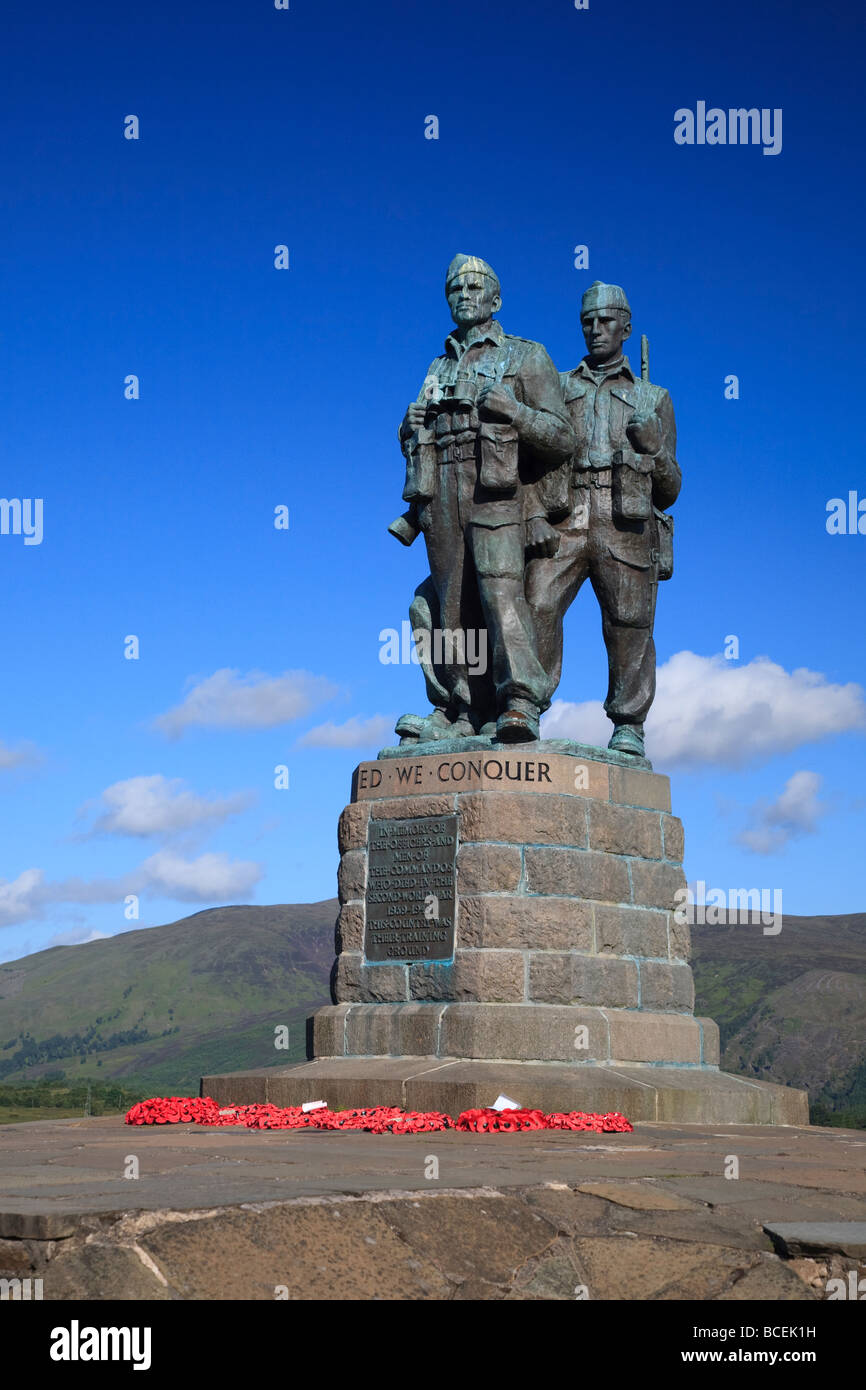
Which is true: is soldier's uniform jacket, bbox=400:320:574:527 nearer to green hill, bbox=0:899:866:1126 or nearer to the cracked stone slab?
the cracked stone slab

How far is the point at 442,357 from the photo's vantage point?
1188 centimetres

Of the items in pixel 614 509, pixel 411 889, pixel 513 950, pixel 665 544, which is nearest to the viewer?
pixel 513 950

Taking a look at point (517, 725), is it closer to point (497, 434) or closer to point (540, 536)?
point (540, 536)

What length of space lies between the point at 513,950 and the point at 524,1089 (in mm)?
1233

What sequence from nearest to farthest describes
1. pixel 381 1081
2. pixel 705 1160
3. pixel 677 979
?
pixel 705 1160, pixel 381 1081, pixel 677 979

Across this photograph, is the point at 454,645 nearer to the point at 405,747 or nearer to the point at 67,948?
the point at 405,747

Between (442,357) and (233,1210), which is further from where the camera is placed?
(442,357)

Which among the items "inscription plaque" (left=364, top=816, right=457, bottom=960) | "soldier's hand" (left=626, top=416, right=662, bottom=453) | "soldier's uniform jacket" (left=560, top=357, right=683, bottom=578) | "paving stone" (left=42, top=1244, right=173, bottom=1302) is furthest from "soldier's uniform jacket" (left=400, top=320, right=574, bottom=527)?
"paving stone" (left=42, top=1244, right=173, bottom=1302)

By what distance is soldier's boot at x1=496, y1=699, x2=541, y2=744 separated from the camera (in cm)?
1081

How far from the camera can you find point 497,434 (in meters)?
11.2

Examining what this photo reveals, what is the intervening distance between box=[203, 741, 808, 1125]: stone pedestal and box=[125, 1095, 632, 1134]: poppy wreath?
19.9 inches

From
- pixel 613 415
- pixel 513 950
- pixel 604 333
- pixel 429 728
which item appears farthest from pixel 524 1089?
pixel 604 333
